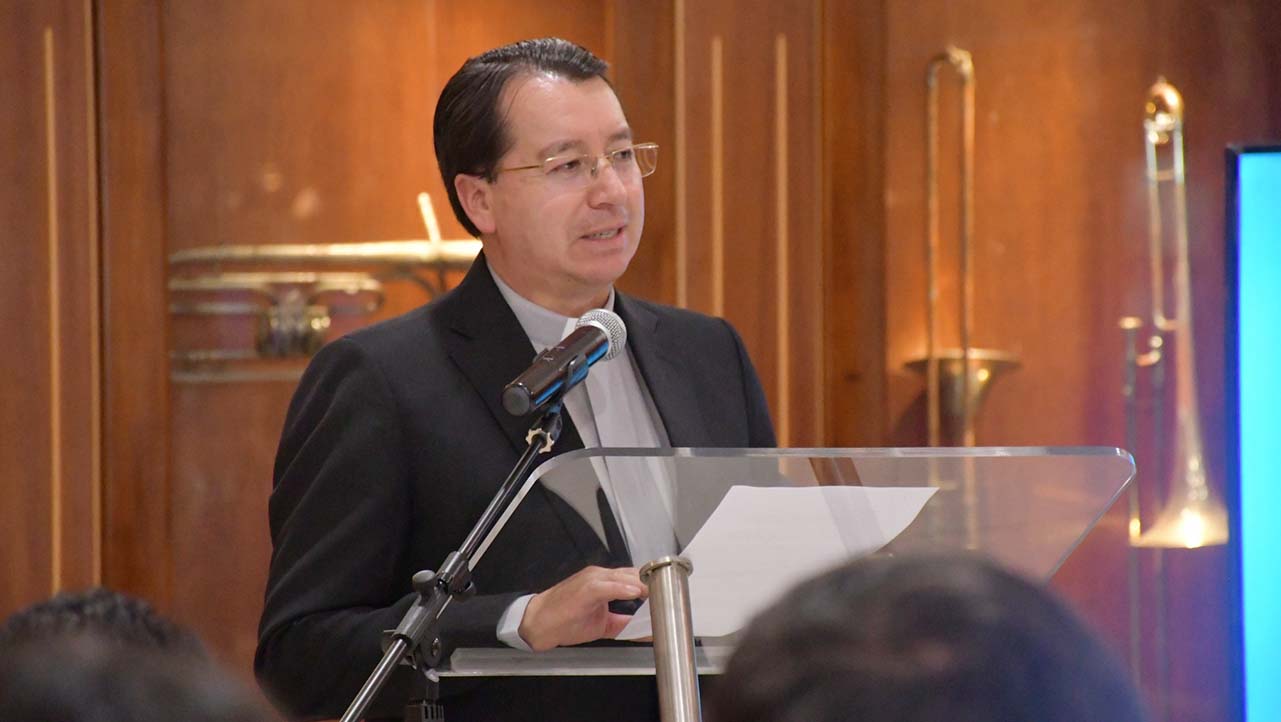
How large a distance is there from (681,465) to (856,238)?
298cm

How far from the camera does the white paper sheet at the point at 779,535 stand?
138cm

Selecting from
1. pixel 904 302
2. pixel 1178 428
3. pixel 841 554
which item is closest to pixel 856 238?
pixel 904 302

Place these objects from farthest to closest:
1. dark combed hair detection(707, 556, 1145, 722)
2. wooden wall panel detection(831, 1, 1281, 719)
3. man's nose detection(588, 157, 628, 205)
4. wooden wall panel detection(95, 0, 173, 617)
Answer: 1. wooden wall panel detection(831, 1, 1281, 719)
2. wooden wall panel detection(95, 0, 173, 617)
3. man's nose detection(588, 157, 628, 205)
4. dark combed hair detection(707, 556, 1145, 722)

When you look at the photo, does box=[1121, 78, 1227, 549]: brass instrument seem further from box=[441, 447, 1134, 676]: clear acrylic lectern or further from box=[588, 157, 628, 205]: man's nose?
box=[441, 447, 1134, 676]: clear acrylic lectern

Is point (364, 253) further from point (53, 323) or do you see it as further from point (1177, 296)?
point (1177, 296)

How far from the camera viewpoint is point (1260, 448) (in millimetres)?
2986

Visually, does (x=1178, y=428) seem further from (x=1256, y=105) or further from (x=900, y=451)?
(x=900, y=451)

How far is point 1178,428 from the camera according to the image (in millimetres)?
4184

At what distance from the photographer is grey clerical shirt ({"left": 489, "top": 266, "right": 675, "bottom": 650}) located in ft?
7.03

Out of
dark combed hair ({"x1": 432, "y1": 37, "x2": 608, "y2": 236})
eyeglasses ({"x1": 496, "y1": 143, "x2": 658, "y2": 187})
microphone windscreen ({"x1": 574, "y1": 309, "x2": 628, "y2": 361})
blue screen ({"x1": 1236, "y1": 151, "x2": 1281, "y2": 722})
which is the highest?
dark combed hair ({"x1": 432, "y1": 37, "x2": 608, "y2": 236})

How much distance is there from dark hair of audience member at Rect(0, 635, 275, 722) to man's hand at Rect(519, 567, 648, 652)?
77cm

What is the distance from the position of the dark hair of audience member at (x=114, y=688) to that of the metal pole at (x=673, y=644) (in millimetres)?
681

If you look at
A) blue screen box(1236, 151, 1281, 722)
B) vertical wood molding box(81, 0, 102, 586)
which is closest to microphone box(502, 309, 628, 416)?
blue screen box(1236, 151, 1281, 722)

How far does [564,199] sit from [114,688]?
65.4 inches
